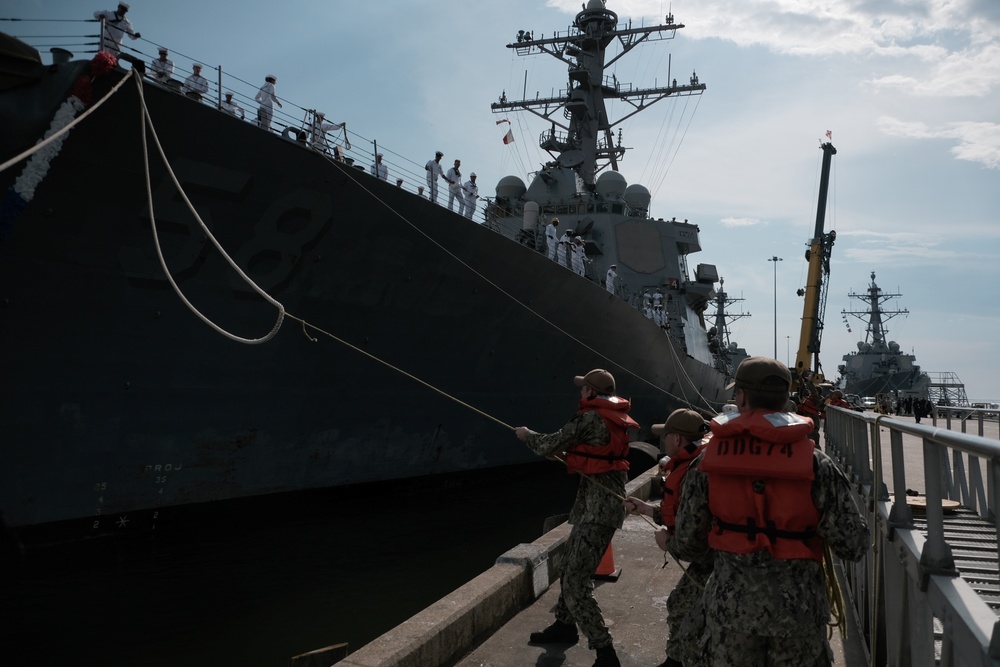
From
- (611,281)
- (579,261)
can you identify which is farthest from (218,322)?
(611,281)

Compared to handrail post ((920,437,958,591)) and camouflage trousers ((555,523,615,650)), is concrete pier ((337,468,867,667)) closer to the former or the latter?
camouflage trousers ((555,523,615,650))

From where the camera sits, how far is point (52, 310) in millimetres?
→ 6742

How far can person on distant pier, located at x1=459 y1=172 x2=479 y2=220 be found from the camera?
10.5 metres

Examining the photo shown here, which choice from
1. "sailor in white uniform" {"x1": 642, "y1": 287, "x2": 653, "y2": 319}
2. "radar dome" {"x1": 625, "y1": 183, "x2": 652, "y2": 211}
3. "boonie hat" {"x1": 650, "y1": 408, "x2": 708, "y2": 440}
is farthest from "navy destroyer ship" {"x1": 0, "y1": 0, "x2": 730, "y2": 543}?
"radar dome" {"x1": 625, "y1": 183, "x2": 652, "y2": 211}

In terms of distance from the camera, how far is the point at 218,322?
7703 mm

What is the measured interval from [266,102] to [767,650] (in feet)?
25.4

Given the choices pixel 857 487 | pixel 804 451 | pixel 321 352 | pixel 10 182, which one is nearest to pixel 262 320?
pixel 321 352

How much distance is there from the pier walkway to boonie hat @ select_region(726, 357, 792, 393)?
0.42m

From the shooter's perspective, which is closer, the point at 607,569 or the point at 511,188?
the point at 607,569

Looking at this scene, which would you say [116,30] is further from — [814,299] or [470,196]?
[814,299]

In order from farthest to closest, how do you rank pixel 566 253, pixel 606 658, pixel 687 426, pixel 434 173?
pixel 566 253 < pixel 434 173 < pixel 606 658 < pixel 687 426

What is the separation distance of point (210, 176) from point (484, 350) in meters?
4.68

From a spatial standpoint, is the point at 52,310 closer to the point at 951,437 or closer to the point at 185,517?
the point at 185,517

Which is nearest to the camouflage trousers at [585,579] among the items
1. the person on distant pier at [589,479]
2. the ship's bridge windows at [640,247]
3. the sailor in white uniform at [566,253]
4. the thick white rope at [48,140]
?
the person on distant pier at [589,479]
